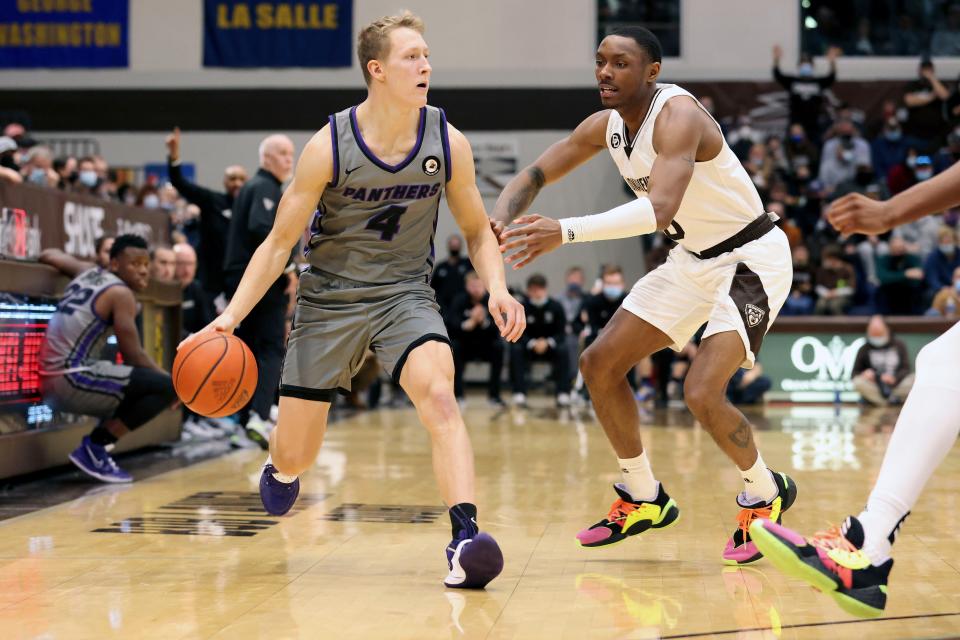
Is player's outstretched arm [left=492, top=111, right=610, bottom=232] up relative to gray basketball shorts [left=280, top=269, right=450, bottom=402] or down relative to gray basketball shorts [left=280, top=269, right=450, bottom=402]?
up

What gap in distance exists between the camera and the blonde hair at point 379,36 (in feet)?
13.7

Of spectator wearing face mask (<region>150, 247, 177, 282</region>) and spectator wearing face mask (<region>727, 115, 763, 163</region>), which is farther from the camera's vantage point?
spectator wearing face mask (<region>727, 115, 763, 163</region>)

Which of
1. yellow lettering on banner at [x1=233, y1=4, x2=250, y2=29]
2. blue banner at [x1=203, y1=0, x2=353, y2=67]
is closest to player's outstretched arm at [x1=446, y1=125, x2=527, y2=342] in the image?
blue banner at [x1=203, y1=0, x2=353, y2=67]

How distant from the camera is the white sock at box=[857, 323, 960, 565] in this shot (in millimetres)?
3182

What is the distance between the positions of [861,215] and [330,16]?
1707cm

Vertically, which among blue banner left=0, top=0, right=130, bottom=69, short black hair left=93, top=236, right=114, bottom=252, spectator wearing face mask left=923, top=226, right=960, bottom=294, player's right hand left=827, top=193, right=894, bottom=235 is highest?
blue banner left=0, top=0, right=130, bottom=69

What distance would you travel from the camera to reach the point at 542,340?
1403 centimetres

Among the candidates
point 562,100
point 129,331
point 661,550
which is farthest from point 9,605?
point 562,100

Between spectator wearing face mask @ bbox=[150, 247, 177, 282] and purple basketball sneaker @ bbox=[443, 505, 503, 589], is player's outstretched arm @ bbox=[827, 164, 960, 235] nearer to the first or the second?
purple basketball sneaker @ bbox=[443, 505, 503, 589]

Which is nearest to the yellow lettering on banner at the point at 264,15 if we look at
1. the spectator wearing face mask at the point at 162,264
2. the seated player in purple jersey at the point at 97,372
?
the spectator wearing face mask at the point at 162,264

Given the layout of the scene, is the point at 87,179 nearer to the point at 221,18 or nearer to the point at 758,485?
the point at 221,18

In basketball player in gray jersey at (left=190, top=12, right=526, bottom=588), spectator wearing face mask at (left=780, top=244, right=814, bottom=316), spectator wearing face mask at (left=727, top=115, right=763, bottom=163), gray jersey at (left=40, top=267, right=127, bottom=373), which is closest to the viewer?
basketball player in gray jersey at (left=190, top=12, right=526, bottom=588)

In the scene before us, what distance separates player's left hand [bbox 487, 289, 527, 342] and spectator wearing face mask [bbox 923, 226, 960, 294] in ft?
42.1

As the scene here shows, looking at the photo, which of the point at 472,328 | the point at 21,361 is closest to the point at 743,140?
the point at 472,328
